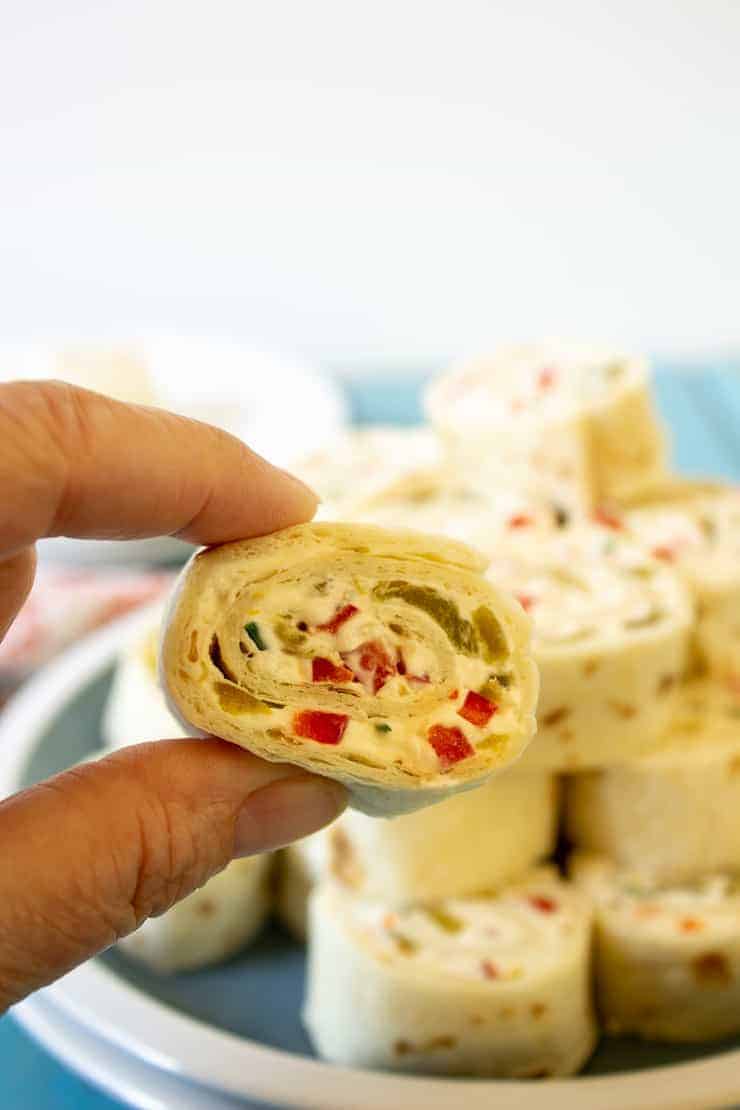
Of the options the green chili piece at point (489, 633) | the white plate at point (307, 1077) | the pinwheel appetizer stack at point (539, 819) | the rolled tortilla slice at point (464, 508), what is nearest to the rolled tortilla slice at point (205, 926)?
the pinwheel appetizer stack at point (539, 819)

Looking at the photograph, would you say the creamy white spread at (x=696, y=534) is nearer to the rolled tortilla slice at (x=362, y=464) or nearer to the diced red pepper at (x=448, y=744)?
the rolled tortilla slice at (x=362, y=464)

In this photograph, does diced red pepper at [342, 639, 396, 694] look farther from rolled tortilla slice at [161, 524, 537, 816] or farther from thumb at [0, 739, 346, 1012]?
thumb at [0, 739, 346, 1012]

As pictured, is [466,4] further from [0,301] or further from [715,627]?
Answer: [715,627]

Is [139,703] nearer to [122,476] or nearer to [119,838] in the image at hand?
[119,838]

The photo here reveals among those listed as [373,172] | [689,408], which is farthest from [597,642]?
[373,172]

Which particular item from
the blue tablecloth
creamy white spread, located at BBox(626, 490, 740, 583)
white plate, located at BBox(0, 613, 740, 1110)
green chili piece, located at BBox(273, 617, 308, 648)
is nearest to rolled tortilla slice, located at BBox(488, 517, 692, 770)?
creamy white spread, located at BBox(626, 490, 740, 583)

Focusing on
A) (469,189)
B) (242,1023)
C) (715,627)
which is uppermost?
(469,189)

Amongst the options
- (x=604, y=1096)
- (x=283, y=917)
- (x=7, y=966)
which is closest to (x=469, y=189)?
(x=283, y=917)
